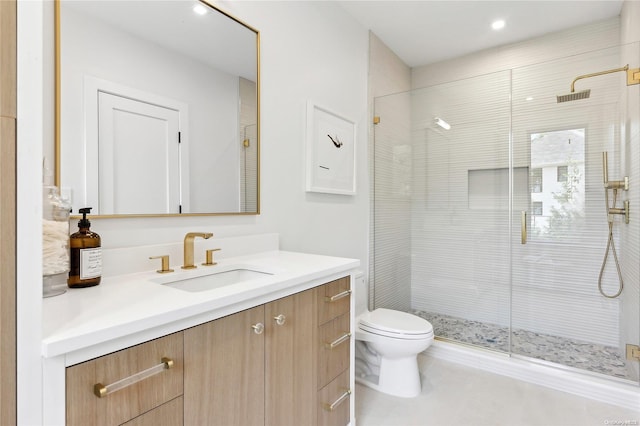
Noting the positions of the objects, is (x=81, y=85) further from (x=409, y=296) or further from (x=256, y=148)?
(x=409, y=296)

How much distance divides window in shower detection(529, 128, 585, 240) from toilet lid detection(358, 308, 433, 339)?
129 centimetres

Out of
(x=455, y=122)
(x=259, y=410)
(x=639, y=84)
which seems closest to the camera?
(x=259, y=410)

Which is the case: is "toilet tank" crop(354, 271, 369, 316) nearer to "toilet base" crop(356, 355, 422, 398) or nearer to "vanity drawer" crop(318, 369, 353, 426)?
"toilet base" crop(356, 355, 422, 398)

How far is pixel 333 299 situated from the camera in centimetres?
144

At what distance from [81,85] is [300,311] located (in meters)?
A: 1.09

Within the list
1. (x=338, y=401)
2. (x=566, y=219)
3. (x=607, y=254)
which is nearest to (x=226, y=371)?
(x=338, y=401)

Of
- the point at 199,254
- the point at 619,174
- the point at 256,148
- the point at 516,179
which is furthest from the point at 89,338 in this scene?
the point at 619,174

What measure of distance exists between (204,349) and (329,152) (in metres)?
1.63

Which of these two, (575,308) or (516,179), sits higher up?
(516,179)

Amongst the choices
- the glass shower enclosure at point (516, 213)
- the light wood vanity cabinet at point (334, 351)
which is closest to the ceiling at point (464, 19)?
the glass shower enclosure at point (516, 213)

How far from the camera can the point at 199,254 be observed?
1.49 m

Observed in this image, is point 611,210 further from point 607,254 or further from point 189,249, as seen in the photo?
point 189,249

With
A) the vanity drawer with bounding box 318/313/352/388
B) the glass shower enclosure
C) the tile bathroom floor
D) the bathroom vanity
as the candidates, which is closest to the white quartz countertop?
the bathroom vanity

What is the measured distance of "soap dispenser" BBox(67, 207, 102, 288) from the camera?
103cm
